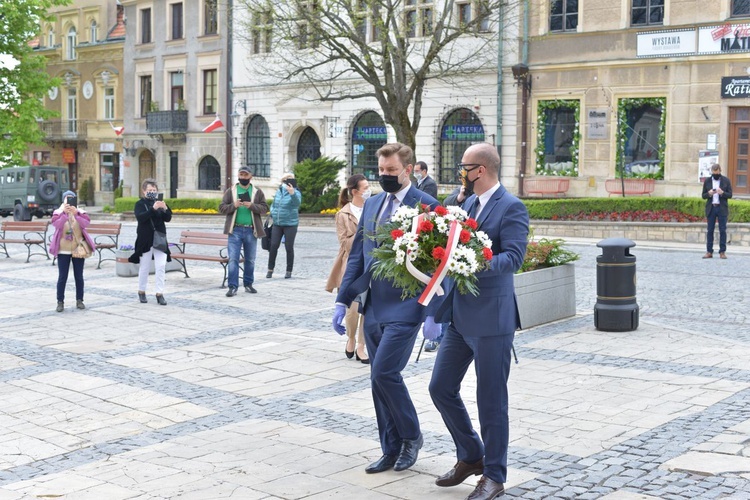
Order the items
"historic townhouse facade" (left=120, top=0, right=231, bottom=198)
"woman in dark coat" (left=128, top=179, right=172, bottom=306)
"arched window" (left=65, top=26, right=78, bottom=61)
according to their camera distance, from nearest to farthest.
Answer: "woman in dark coat" (left=128, top=179, right=172, bottom=306), "historic townhouse facade" (left=120, top=0, right=231, bottom=198), "arched window" (left=65, top=26, right=78, bottom=61)

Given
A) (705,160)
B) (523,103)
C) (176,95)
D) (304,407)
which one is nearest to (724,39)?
(705,160)

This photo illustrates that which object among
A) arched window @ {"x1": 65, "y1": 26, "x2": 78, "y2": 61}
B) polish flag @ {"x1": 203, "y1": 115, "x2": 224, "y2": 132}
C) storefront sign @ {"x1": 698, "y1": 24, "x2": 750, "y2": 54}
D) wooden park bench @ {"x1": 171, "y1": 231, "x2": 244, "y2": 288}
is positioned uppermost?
arched window @ {"x1": 65, "y1": 26, "x2": 78, "y2": 61}

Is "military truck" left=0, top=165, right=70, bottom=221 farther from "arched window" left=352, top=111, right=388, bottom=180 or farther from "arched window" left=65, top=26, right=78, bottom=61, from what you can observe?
"arched window" left=65, top=26, right=78, bottom=61

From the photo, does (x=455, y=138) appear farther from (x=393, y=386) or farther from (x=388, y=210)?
(x=393, y=386)

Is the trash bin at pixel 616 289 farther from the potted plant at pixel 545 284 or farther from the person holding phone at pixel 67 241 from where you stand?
the person holding phone at pixel 67 241

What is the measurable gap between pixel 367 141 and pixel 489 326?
1289 inches

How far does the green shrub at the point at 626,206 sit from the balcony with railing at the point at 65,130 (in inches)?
1217

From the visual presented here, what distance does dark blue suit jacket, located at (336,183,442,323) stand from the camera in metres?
6.57

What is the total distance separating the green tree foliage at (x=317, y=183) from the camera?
112 feet

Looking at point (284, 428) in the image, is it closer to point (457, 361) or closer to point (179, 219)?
point (457, 361)

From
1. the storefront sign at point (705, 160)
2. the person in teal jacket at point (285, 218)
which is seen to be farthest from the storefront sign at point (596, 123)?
the person in teal jacket at point (285, 218)

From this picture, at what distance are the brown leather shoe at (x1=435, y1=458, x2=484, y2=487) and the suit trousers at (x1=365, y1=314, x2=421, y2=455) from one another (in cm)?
43

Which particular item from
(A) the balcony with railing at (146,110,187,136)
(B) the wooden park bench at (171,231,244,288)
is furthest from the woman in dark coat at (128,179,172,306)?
(A) the balcony with railing at (146,110,187,136)

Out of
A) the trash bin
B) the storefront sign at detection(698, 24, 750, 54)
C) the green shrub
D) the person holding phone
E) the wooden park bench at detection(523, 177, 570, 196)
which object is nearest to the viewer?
the trash bin
